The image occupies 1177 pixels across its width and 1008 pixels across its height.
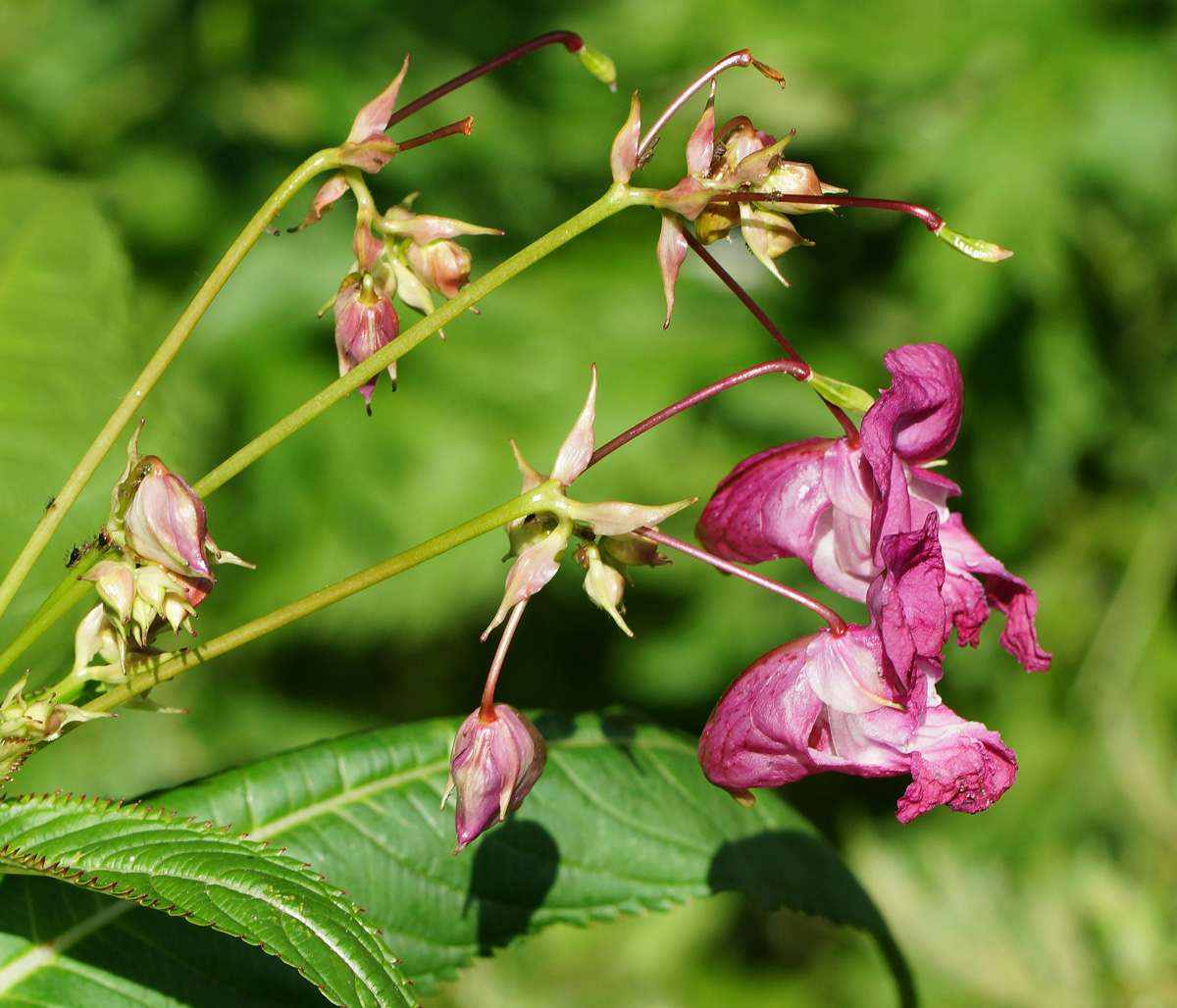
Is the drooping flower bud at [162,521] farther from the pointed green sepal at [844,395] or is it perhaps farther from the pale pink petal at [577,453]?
the pointed green sepal at [844,395]

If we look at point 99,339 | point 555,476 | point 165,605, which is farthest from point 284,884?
point 99,339

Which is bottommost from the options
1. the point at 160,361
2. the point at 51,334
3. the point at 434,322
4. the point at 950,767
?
the point at 950,767

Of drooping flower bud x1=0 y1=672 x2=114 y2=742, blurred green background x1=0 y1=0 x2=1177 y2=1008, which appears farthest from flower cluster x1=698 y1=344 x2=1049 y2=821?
blurred green background x1=0 y1=0 x2=1177 y2=1008

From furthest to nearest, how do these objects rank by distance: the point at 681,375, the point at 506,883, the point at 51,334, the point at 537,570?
1. the point at 681,375
2. the point at 51,334
3. the point at 506,883
4. the point at 537,570

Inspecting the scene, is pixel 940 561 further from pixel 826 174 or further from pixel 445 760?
pixel 826 174

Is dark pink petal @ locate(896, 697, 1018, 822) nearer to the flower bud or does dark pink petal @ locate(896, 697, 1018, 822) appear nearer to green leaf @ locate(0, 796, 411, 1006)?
the flower bud

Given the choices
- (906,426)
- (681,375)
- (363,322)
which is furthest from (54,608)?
(681,375)

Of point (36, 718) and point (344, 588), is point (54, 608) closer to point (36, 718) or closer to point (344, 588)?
point (36, 718)
